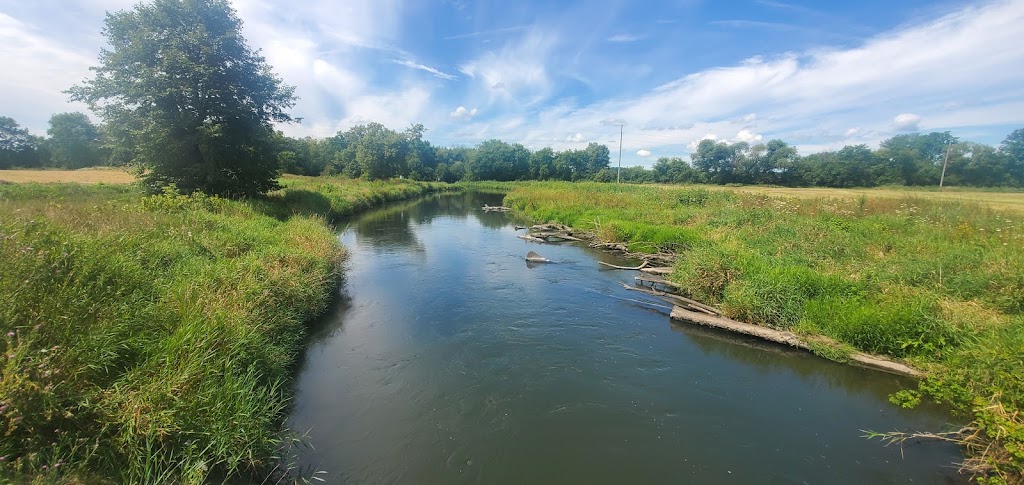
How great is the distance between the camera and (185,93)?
17.9 metres

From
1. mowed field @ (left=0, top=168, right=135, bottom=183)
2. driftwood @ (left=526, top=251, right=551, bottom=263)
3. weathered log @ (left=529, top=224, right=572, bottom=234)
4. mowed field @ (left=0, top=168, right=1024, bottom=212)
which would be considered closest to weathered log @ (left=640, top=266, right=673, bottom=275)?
driftwood @ (left=526, top=251, right=551, bottom=263)

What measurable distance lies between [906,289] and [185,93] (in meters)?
26.3

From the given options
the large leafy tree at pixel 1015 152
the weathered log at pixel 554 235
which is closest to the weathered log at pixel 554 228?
the weathered log at pixel 554 235

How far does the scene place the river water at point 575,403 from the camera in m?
5.50

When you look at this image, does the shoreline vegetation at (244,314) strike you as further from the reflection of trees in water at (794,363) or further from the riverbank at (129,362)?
the reflection of trees in water at (794,363)

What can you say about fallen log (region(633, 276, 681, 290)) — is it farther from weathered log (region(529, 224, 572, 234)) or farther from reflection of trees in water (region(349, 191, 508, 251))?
reflection of trees in water (region(349, 191, 508, 251))

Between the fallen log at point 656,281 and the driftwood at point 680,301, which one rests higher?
the fallen log at point 656,281

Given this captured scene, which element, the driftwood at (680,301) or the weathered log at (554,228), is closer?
the driftwood at (680,301)

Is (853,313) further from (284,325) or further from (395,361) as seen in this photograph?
(284,325)

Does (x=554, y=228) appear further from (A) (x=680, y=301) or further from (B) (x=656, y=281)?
(A) (x=680, y=301)

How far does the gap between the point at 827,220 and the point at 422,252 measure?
60.3ft

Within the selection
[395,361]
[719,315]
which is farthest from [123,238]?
[719,315]

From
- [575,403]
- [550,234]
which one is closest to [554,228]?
[550,234]

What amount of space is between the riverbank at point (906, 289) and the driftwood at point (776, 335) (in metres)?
0.22
